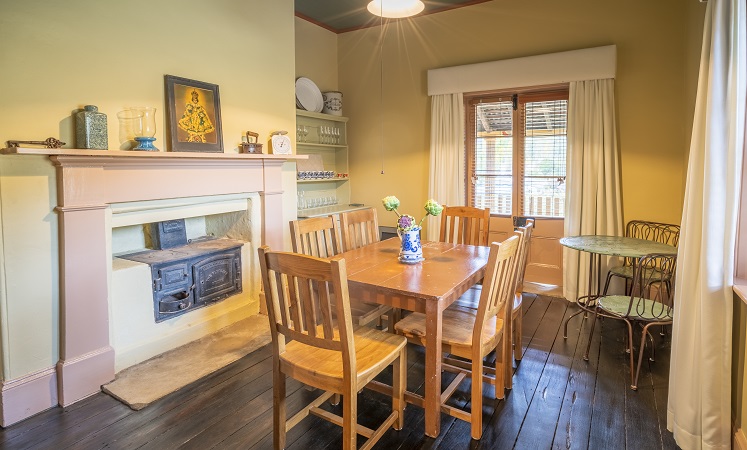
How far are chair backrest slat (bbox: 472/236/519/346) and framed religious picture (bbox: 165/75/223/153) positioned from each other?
2.22 metres

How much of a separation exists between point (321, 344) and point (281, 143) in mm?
2419

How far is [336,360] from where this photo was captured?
190 centimetres

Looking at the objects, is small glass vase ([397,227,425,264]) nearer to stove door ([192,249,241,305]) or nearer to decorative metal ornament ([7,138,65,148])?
stove door ([192,249,241,305])

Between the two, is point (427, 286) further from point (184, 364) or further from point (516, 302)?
point (184, 364)

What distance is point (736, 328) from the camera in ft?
6.15

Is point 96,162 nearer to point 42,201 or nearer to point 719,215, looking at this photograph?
point 42,201

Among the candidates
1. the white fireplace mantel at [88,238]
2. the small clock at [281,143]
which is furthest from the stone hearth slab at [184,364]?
the small clock at [281,143]

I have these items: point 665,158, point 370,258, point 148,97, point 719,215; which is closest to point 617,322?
point 665,158

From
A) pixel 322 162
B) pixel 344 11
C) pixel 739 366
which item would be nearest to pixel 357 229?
pixel 739 366

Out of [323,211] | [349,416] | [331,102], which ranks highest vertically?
[331,102]

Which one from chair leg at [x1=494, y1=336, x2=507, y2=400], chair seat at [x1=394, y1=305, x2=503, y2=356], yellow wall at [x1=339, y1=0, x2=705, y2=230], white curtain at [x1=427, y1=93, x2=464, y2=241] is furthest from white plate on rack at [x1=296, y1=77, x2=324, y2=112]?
chair leg at [x1=494, y1=336, x2=507, y2=400]

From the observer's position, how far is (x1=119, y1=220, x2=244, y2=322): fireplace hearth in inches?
118

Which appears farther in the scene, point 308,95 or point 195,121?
point 308,95

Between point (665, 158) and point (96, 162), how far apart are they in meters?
4.28
